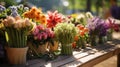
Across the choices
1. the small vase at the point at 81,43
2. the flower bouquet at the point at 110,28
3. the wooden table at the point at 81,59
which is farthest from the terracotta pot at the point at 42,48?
the flower bouquet at the point at 110,28

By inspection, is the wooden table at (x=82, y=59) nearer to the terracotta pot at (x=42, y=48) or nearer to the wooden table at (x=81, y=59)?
the wooden table at (x=81, y=59)

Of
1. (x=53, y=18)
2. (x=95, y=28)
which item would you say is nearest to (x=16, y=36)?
(x=53, y=18)

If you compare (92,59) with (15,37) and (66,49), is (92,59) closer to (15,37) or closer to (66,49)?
(66,49)

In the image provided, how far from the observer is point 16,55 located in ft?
5.73

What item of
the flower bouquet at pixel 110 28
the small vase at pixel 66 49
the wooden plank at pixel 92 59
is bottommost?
the wooden plank at pixel 92 59

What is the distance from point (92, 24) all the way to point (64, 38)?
678 millimetres

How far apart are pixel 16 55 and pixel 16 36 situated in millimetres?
134

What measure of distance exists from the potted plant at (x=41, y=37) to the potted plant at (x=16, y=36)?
0.19 metres

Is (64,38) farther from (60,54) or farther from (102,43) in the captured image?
(102,43)

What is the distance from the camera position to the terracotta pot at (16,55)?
174 cm

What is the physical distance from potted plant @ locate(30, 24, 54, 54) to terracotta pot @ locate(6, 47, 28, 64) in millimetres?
210

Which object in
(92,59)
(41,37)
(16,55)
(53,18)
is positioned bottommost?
(92,59)

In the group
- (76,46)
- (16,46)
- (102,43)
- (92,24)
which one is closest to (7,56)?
(16,46)

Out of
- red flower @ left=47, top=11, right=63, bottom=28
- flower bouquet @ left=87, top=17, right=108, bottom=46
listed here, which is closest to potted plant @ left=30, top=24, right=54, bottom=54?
red flower @ left=47, top=11, right=63, bottom=28
